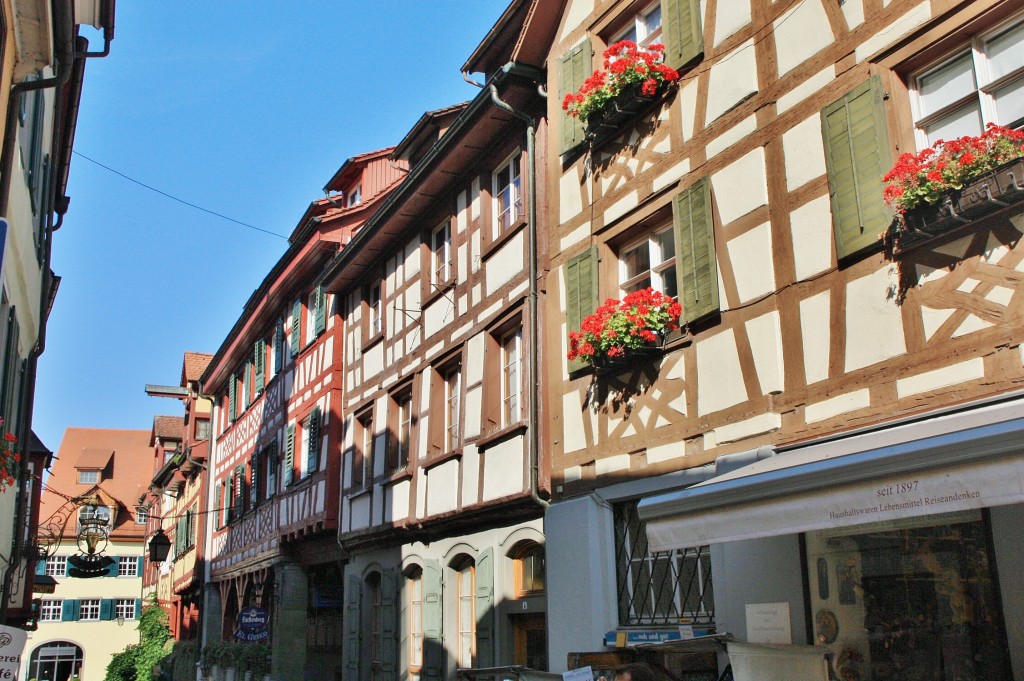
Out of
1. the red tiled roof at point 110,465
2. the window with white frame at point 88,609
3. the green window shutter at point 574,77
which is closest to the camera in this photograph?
the green window shutter at point 574,77

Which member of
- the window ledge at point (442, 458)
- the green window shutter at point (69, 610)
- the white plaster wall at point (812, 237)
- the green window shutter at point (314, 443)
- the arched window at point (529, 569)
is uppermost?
the green window shutter at point (314, 443)

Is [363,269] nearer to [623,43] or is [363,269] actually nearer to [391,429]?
[391,429]

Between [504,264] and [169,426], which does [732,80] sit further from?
[169,426]

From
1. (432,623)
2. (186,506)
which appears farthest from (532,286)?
(186,506)

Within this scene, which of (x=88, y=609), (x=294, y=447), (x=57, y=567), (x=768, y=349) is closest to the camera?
(x=768, y=349)

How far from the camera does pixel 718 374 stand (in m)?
8.82

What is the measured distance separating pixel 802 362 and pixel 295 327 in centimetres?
1537

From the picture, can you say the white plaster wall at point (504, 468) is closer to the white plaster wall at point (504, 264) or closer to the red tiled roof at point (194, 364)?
the white plaster wall at point (504, 264)

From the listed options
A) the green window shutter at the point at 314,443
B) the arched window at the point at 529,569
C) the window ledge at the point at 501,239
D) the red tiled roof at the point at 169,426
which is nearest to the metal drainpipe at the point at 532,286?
the window ledge at the point at 501,239

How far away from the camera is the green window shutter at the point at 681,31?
32.0 ft

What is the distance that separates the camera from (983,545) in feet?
21.7

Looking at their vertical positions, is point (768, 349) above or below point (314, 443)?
below

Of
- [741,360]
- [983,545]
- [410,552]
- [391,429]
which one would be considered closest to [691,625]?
[741,360]

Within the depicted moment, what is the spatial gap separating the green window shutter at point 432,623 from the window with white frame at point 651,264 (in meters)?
5.39
